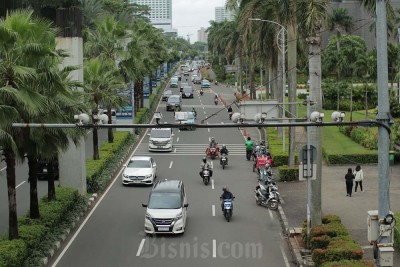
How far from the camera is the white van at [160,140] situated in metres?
45.2

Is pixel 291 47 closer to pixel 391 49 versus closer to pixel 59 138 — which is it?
pixel 59 138

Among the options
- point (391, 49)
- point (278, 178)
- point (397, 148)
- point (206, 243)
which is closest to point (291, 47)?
point (278, 178)

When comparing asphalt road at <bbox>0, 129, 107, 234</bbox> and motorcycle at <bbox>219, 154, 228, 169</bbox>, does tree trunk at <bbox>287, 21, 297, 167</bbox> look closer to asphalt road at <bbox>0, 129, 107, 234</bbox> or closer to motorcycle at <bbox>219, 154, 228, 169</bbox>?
motorcycle at <bbox>219, 154, 228, 169</bbox>

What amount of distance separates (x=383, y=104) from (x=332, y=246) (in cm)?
651

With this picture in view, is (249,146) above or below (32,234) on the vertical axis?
above

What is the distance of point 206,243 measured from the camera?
2247 centimetres

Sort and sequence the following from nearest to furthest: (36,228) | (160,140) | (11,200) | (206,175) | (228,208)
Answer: (11,200) < (36,228) < (228,208) < (206,175) < (160,140)

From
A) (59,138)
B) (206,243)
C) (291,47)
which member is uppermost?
(291,47)

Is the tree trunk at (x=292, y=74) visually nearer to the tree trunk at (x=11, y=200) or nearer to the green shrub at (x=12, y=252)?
the tree trunk at (x=11, y=200)

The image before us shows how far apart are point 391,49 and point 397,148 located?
30.1 m

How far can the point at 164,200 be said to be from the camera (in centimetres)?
2416

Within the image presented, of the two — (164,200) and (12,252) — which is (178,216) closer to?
(164,200)

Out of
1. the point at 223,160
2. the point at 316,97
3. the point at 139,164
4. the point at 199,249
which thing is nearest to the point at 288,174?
the point at 223,160

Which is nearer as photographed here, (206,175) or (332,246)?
(332,246)
